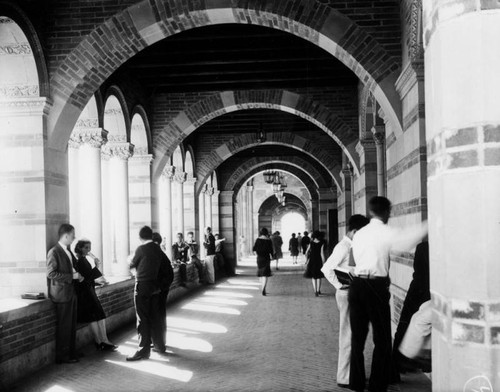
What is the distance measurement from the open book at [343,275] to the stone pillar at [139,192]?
7549 mm

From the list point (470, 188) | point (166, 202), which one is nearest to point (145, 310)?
point (470, 188)

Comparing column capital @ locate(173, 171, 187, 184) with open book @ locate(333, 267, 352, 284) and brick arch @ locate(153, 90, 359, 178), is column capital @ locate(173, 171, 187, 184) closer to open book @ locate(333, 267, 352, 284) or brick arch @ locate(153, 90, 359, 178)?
brick arch @ locate(153, 90, 359, 178)

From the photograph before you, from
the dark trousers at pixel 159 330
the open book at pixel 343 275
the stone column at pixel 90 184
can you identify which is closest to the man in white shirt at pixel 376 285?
the open book at pixel 343 275

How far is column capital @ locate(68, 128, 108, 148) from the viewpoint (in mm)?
9164

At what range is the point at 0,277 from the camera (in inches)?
271

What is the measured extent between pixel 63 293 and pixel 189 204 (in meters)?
11.1

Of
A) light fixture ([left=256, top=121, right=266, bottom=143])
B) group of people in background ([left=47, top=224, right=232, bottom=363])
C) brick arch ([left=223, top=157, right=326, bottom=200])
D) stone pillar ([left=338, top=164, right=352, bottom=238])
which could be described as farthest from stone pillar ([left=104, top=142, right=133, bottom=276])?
brick arch ([left=223, top=157, right=326, bottom=200])

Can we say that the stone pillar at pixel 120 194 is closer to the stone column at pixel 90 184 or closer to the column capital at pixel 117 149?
the column capital at pixel 117 149

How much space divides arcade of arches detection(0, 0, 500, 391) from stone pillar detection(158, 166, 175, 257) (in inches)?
2.1

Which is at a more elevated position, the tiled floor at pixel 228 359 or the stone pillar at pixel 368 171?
the stone pillar at pixel 368 171

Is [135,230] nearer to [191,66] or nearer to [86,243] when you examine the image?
[191,66]

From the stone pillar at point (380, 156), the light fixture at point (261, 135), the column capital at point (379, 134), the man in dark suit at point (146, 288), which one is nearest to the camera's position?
the man in dark suit at point (146, 288)

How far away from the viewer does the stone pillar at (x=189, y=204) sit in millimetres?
17516

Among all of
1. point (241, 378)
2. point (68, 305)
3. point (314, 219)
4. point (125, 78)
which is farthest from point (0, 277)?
point (314, 219)
